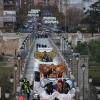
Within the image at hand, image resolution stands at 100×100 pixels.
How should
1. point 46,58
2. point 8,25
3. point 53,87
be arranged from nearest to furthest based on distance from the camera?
point 53,87, point 46,58, point 8,25

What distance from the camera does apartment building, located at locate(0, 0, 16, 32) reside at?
89125mm

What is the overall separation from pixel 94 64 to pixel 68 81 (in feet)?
110

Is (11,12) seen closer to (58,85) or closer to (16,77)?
(16,77)

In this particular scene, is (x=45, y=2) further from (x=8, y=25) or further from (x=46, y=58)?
(x=46, y=58)

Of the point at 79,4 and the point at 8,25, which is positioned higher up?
the point at 79,4

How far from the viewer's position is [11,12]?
3661 inches

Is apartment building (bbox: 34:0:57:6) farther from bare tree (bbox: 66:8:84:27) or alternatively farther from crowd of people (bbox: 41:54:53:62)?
crowd of people (bbox: 41:54:53:62)

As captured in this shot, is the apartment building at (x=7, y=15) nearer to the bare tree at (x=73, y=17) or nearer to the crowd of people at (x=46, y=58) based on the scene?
the bare tree at (x=73, y=17)

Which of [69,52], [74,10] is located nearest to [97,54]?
[69,52]

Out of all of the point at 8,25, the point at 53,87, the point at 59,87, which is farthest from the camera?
the point at 8,25

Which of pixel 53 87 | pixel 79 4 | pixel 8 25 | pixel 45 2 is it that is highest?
pixel 53 87

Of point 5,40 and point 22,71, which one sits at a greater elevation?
point 22,71

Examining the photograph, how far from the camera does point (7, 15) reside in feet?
293

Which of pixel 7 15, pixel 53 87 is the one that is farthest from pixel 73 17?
pixel 53 87
